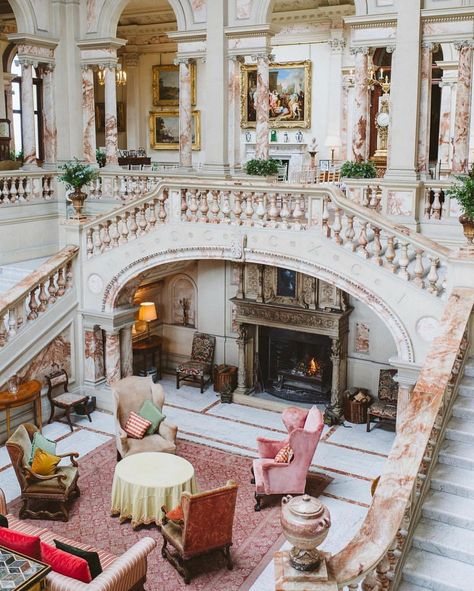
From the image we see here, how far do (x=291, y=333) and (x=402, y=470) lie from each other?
8.84m

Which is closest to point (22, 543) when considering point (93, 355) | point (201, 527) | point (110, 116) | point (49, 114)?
point (201, 527)

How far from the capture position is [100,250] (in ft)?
40.9

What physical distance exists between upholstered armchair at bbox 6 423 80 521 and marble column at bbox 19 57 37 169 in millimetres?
7176

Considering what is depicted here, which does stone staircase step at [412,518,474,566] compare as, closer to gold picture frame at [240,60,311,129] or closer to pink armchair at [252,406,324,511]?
pink armchair at [252,406,324,511]

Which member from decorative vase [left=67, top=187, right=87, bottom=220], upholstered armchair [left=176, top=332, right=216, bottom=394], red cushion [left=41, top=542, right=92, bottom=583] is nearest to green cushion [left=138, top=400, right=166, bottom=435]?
upholstered armchair [left=176, top=332, right=216, bottom=394]

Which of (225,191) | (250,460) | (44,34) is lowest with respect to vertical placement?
(250,460)

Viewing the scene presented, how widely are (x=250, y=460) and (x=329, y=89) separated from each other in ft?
38.4

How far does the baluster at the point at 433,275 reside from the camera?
9.23m

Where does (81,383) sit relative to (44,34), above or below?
below

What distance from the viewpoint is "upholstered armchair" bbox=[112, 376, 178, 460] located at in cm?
1035

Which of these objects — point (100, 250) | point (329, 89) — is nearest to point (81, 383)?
point (100, 250)

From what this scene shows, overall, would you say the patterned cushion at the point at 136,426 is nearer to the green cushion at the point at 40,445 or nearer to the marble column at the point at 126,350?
the green cushion at the point at 40,445

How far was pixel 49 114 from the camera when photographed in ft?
49.8

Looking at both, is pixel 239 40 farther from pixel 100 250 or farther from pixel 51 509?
pixel 51 509
